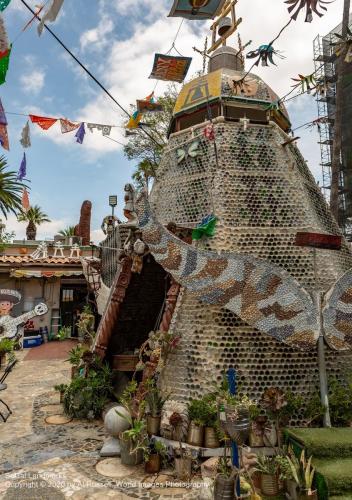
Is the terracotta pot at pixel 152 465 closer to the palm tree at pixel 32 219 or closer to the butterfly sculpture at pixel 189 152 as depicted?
the butterfly sculpture at pixel 189 152

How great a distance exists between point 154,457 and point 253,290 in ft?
13.7

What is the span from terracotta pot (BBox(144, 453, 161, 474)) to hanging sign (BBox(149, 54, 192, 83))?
12.2 m

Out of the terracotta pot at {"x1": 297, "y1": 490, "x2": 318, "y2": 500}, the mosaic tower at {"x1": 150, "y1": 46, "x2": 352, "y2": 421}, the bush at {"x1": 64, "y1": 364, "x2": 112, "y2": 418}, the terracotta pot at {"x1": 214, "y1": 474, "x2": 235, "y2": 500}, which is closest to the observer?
the terracotta pot at {"x1": 297, "y1": 490, "x2": 318, "y2": 500}

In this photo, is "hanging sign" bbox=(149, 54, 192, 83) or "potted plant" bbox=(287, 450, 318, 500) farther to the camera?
"hanging sign" bbox=(149, 54, 192, 83)

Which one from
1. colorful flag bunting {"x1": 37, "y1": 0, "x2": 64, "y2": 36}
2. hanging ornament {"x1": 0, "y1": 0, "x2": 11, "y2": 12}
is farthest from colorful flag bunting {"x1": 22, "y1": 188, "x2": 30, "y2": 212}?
colorful flag bunting {"x1": 37, "y1": 0, "x2": 64, "y2": 36}

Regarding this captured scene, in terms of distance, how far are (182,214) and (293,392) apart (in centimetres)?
617

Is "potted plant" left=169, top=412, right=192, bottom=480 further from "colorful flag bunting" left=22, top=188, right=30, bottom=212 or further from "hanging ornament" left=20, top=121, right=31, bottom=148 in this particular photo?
"colorful flag bunting" left=22, top=188, right=30, bottom=212

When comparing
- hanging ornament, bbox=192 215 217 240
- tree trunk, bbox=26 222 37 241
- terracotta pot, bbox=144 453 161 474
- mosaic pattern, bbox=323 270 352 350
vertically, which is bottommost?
terracotta pot, bbox=144 453 161 474

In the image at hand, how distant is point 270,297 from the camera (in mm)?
8078

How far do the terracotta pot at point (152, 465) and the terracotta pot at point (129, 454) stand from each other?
362 millimetres

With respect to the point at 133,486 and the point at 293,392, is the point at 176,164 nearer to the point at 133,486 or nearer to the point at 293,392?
the point at 293,392

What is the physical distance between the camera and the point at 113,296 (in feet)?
36.3

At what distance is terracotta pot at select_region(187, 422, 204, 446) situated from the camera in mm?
7645

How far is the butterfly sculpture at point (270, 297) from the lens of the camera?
7.96 metres
